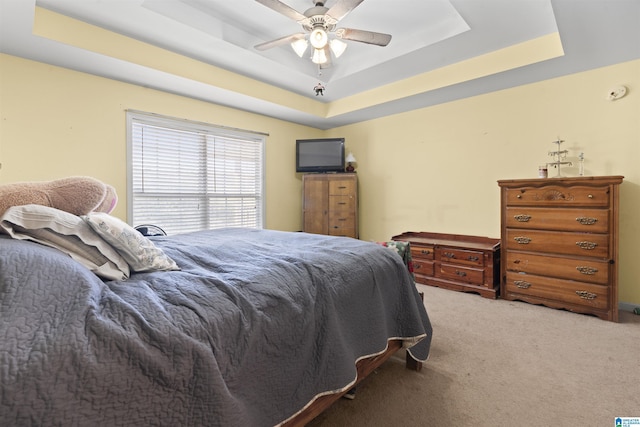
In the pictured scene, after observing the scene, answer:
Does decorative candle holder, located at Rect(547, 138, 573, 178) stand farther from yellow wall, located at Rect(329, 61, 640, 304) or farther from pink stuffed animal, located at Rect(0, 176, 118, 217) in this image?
pink stuffed animal, located at Rect(0, 176, 118, 217)

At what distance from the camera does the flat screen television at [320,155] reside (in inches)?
180

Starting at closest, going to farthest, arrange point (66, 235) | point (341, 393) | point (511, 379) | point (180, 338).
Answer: point (180, 338) < point (66, 235) < point (341, 393) < point (511, 379)

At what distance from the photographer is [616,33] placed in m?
2.25

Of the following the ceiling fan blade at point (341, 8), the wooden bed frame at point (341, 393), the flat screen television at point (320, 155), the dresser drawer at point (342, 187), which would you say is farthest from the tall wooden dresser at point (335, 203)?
the wooden bed frame at point (341, 393)

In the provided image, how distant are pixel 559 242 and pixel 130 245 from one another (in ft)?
11.2

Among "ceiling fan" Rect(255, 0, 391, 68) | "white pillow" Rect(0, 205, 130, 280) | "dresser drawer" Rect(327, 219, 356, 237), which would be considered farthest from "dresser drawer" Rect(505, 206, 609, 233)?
"white pillow" Rect(0, 205, 130, 280)

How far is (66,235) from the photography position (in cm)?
96

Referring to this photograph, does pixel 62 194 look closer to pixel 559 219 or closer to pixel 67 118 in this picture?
pixel 67 118

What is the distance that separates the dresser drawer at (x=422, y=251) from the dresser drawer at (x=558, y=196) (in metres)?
0.99

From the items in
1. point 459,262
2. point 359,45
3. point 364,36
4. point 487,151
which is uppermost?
point 359,45

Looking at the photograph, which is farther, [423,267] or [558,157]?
[423,267]

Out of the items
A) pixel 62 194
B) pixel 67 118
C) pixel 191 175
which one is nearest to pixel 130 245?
pixel 62 194

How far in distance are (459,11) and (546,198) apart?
1900mm

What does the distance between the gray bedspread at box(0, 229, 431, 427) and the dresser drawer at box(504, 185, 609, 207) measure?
2.41m
